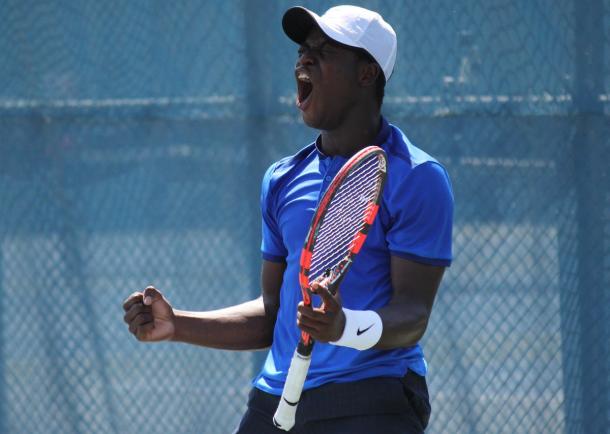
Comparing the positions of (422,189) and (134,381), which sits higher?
(422,189)

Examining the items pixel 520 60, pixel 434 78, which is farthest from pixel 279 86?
pixel 520 60

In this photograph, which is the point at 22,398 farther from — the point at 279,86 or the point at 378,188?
the point at 378,188

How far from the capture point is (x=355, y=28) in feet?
8.89

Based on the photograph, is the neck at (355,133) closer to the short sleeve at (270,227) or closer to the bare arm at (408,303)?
the short sleeve at (270,227)

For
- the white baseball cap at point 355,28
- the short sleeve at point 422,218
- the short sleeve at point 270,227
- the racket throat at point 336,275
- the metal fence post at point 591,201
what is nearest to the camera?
the racket throat at point 336,275

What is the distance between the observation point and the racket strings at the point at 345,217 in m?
2.60

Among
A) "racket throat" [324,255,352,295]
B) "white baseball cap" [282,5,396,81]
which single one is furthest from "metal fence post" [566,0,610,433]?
"racket throat" [324,255,352,295]

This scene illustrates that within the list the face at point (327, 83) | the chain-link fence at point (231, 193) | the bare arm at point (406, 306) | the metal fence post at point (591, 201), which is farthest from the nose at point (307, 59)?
the metal fence post at point (591, 201)

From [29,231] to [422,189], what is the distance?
251cm

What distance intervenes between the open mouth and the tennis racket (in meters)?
0.25

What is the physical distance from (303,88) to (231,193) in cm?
161

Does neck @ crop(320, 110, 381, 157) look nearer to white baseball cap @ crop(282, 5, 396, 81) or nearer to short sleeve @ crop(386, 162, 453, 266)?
white baseball cap @ crop(282, 5, 396, 81)

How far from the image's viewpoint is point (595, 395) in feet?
13.1

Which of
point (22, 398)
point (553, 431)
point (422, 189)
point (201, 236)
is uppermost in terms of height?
point (422, 189)
